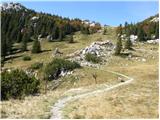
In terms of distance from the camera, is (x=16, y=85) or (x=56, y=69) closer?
(x=16, y=85)

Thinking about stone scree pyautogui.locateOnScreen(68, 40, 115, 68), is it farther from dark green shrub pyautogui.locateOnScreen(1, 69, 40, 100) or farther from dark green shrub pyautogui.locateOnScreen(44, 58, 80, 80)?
dark green shrub pyautogui.locateOnScreen(1, 69, 40, 100)

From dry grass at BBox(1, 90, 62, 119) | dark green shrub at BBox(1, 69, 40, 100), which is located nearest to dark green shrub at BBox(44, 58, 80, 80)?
dark green shrub at BBox(1, 69, 40, 100)

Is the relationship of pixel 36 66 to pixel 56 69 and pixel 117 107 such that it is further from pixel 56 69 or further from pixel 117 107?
pixel 117 107

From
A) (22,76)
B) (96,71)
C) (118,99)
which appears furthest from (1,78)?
(96,71)

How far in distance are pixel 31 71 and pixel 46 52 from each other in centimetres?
3386

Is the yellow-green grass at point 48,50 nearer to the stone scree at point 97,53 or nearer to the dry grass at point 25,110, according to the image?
the stone scree at point 97,53

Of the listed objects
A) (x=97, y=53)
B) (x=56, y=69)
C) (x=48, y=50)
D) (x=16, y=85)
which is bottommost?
(x=56, y=69)

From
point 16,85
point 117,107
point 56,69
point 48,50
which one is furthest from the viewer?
point 48,50

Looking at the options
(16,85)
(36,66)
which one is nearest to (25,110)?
(16,85)

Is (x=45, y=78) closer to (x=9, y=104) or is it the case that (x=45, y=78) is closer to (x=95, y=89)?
(x=95, y=89)

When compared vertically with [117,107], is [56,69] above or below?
below

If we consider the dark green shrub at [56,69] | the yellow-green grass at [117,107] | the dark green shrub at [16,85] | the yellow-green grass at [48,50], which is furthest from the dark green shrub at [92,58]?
the yellow-green grass at [117,107]

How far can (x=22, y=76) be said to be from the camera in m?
56.2

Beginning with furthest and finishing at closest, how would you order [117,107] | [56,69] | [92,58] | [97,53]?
[97,53], [92,58], [56,69], [117,107]
